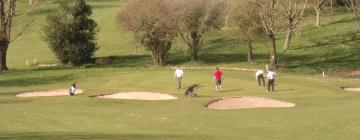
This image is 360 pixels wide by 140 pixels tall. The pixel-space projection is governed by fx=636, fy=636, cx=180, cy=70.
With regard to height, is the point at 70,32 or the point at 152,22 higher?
the point at 152,22

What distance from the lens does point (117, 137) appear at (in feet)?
89.0

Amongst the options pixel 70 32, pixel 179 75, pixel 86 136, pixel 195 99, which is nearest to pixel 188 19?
pixel 70 32

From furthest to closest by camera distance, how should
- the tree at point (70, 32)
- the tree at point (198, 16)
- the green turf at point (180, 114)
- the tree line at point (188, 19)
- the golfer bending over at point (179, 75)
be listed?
1. the tree at point (70, 32)
2. the tree at point (198, 16)
3. the tree line at point (188, 19)
4. the golfer bending over at point (179, 75)
5. the green turf at point (180, 114)

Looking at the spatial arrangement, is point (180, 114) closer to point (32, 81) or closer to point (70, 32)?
point (32, 81)

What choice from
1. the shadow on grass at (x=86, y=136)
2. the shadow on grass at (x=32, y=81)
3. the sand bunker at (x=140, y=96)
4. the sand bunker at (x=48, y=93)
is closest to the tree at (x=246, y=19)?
the shadow on grass at (x=32, y=81)

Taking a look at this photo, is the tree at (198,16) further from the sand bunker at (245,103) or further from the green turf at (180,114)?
the sand bunker at (245,103)

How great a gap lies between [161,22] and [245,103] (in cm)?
3787

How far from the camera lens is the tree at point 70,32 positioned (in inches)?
3324

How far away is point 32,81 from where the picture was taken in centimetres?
6588

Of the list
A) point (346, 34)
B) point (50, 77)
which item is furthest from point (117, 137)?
point (346, 34)

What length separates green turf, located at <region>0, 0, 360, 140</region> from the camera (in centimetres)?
3016

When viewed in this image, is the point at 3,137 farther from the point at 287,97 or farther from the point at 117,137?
the point at 287,97

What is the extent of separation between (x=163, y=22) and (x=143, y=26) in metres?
2.71

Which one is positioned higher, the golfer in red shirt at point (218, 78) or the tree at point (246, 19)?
the tree at point (246, 19)
